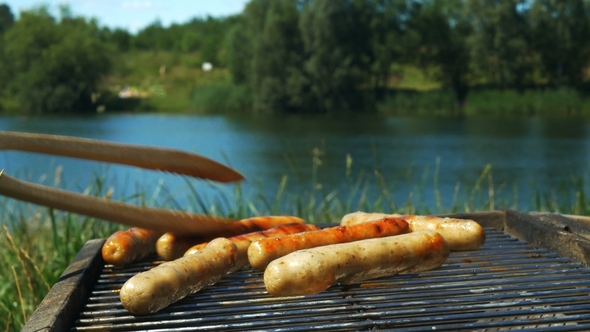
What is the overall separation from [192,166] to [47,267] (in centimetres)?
193

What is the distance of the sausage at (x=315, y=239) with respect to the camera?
81.1 inches

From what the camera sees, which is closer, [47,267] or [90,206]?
[90,206]

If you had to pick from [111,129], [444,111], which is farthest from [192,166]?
[444,111]

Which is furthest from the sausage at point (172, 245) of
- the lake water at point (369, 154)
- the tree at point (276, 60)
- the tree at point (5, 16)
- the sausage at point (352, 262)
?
the tree at point (5, 16)

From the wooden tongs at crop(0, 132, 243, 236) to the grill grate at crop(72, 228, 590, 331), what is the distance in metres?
0.25

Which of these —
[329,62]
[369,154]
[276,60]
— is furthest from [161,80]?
[369,154]

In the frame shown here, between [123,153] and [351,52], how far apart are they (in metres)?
42.9

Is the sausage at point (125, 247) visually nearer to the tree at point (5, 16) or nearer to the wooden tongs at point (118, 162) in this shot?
the wooden tongs at point (118, 162)

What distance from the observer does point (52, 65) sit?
43594 millimetres

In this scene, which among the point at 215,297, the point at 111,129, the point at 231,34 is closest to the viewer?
the point at 215,297

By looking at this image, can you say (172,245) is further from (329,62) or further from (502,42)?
(329,62)

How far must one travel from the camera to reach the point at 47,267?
3.72 m

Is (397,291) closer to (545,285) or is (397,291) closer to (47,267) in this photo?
(545,285)

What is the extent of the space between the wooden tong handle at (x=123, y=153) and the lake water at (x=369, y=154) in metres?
3.73
